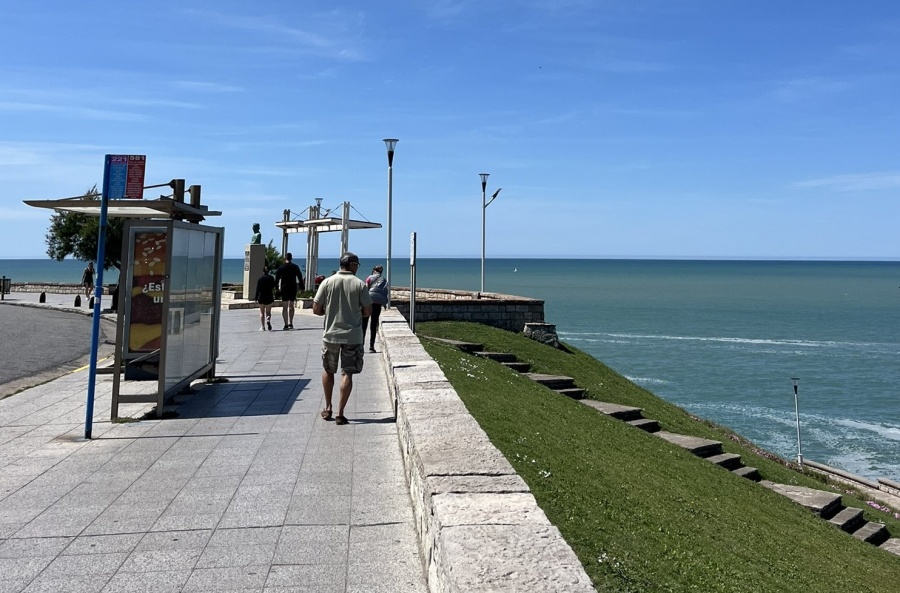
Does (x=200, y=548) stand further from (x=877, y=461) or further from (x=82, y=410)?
(x=877, y=461)

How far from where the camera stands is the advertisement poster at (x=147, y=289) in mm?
9836

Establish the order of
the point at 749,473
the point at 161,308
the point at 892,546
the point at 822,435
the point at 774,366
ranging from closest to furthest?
1. the point at 161,308
2. the point at 892,546
3. the point at 749,473
4. the point at 822,435
5. the point at 774,366

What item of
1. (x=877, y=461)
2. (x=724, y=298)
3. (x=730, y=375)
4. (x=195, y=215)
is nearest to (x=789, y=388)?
(x=730, y=375)

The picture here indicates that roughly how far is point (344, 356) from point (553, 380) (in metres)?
8.78

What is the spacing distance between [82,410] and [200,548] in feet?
18.7

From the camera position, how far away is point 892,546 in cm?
1178

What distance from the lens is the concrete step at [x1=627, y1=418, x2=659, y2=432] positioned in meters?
14.8

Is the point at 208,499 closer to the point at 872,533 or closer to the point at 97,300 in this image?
the point at 97,300

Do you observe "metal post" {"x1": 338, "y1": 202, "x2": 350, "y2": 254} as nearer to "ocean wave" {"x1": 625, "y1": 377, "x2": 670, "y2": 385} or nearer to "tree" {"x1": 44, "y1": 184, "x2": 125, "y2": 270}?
"ocean wave" {"x1": 625, "y1": 377, "x2": 670, "y2": 385}

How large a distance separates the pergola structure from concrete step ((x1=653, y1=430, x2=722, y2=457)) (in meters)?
17.0

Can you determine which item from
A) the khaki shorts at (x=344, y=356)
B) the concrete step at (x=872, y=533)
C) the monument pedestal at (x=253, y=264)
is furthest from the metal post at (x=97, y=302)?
the monument pedestal at (x=253, y=264)

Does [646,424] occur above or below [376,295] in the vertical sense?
below

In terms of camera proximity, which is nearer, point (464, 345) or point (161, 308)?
point (161, 308)

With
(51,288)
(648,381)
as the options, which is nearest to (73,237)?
(51,288)
